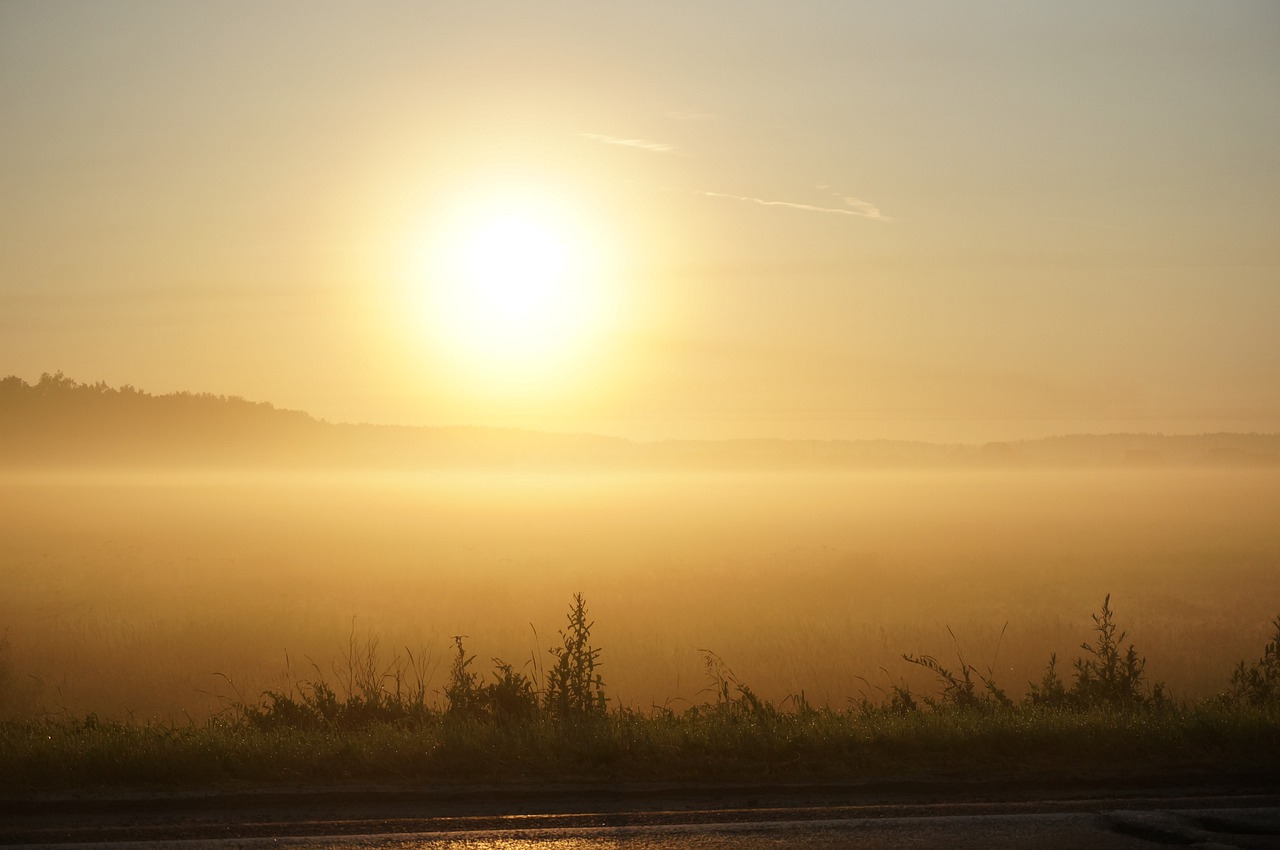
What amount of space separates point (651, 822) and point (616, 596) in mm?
25861

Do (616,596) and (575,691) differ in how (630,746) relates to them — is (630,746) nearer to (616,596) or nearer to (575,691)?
(575,691)

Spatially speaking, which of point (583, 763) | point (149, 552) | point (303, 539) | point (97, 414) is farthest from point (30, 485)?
point (583, 763)

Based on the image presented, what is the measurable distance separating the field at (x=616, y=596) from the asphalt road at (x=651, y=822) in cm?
426

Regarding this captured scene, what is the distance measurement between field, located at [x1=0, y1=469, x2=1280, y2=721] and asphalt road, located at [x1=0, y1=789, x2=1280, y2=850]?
426 cm

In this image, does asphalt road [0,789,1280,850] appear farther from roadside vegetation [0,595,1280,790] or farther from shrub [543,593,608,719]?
shrub [543,593,608,719]

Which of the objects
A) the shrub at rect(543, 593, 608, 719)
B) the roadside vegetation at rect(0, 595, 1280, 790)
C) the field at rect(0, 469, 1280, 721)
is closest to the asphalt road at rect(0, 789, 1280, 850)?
the roadside vegetation at rect(0, 595, 1280, 790)

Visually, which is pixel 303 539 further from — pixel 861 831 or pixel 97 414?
pixel 97 414

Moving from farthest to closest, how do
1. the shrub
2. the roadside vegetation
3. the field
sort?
the field
the shrub
the roadside vegetation

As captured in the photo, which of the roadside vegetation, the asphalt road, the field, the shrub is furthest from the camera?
the field

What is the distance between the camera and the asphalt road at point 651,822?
634 centimetres

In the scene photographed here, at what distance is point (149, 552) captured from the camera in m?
45.2

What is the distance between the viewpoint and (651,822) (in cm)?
684

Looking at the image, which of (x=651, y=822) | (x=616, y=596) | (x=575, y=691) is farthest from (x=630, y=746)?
(x=616, y=596)

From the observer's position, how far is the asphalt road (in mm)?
6336
